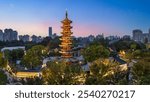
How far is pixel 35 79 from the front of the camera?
162 inches

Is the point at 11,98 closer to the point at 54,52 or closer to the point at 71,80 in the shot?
the point at 71,80

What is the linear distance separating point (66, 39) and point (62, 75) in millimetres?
2430

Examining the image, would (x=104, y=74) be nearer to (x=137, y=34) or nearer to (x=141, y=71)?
(x=141, y=71)

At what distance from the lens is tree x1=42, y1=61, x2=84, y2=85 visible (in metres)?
3.60

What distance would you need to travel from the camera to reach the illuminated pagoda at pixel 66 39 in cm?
596

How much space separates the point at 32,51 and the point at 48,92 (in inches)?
142

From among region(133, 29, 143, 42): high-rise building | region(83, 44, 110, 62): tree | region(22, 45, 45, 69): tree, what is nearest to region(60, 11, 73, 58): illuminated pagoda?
region(22, 45, 45, 69): tree

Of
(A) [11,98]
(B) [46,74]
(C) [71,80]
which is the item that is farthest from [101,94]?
(B) [46,74]

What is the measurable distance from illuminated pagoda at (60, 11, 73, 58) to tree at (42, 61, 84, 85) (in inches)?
79.0

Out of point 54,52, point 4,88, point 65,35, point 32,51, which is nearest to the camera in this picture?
point 4,88

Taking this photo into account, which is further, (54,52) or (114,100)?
(54,52)

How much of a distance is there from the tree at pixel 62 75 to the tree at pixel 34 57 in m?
1.21

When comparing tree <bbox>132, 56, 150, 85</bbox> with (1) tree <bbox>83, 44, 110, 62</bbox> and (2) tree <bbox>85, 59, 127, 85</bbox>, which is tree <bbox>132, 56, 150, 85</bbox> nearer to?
(2) tree <bbox>85, 59, 127, 85</bbox>

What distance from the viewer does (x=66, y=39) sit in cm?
605
